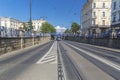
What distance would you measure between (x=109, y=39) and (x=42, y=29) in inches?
4666

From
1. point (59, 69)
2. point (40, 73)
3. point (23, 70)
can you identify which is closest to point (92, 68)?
point (59, 69)

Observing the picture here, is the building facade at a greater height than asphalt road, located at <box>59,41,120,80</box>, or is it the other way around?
the building facade

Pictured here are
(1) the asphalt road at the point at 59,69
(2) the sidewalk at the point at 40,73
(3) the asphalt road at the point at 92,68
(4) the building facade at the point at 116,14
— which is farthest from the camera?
(4) the building facade at the point at 116,14

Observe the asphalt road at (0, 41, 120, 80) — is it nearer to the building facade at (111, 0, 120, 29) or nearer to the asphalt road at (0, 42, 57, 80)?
the asphalt road at (0, 42, 57, 80)

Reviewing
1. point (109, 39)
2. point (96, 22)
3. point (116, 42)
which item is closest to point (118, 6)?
point (109, 39)

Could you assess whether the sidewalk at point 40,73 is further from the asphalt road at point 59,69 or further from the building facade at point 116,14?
the building facade at point 116,14

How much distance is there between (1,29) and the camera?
2502 centimetres

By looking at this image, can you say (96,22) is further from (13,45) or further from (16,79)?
(16,79)

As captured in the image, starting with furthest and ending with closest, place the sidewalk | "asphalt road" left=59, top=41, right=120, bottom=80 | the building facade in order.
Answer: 1. the building facade
2. "asphalt road" left=59, top=41, right=120, bottom=80
3. the sidewalk

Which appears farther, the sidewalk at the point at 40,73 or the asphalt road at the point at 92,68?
the asphalt road at the point at 92,68

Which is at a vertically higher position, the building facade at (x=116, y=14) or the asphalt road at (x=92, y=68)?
the building facade at (x=116, y=14)

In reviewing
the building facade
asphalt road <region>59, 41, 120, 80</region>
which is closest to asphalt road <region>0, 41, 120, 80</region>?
asphalt road <region>59, 41, 120, 80</region>

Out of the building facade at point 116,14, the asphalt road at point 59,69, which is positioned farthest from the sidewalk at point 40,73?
the building facade at point 116,14

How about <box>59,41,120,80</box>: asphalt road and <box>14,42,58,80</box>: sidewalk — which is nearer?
<box>14,42,58,80</box>: sidewalk
